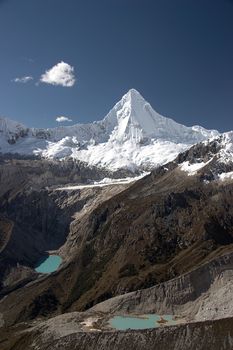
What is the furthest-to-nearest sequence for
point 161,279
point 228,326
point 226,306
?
point 161,279 < point 226,306 < point 228,326

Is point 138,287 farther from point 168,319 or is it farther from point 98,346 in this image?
point 98,346

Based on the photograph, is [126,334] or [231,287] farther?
[231,287]

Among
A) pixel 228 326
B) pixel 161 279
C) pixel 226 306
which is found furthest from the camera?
pixel 161 279

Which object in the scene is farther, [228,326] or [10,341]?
[10,341]


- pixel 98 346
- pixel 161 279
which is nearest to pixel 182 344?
pixel 98 346

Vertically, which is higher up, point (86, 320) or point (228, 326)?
point (86, 320)

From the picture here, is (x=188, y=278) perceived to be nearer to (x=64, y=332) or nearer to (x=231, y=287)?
(x=231, y=287)

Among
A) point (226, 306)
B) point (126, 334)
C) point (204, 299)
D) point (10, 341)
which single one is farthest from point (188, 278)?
point (10, 341)
